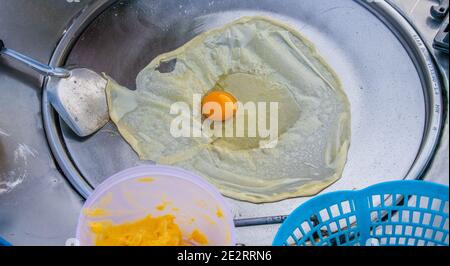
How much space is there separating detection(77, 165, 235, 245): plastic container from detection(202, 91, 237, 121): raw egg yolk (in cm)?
26

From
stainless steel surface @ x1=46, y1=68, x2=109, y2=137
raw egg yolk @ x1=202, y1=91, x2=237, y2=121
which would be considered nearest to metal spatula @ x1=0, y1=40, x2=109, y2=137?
stainless steel surface @ x1=46, y1=68, x2=109, y2=137

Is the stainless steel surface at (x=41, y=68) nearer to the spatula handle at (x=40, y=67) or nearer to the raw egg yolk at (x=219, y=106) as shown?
the spatula handle at (x=40, y=67)

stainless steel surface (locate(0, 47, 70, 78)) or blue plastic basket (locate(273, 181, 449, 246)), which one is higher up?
stainless steel surface (locate(0, 47, 70, 78))

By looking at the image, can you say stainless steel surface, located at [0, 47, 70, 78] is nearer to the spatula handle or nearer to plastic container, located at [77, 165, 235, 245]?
the spatula handle

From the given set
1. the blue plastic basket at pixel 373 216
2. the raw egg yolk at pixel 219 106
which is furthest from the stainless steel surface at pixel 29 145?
the blue plastic basket at pixel 373 216

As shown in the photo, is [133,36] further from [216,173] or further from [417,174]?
[417,174]

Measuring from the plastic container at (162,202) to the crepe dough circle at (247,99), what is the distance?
6.6 inches

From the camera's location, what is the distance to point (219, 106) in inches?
45.7

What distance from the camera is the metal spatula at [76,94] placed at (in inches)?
45.2

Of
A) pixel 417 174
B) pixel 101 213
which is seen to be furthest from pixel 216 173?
pixel 417 174

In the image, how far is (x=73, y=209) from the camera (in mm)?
1107

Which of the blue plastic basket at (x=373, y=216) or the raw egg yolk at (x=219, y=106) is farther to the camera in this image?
the raw egg yolk at (x=219, y=106)

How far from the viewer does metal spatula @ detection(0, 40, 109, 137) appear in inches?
45.2

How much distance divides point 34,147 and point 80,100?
133 mm
